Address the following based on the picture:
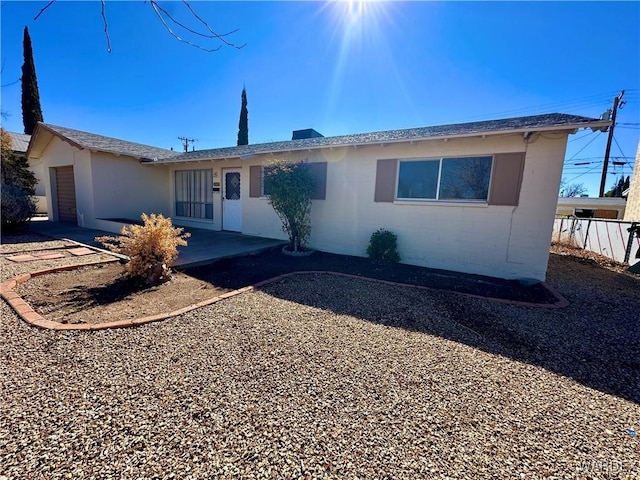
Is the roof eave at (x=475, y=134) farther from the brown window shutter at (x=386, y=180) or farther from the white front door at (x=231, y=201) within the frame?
the white front door at (x=231, y=201)

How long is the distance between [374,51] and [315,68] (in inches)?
70.5

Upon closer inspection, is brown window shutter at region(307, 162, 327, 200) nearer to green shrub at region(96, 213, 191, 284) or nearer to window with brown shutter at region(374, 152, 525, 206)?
window with brown shutter at region(374, 152, 525, 206)

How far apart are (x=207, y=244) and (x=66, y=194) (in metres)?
8.74

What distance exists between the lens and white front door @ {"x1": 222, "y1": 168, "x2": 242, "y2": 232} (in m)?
10.0

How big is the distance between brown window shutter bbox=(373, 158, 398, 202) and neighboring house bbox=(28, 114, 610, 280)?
2 centimetres

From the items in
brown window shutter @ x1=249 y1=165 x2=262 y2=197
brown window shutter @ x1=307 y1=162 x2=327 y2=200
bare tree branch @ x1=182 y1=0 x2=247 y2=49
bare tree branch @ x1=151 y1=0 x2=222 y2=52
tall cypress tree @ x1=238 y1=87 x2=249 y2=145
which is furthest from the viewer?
tall cypress tree @ x1=238 y1=87 x2=249 y2=145

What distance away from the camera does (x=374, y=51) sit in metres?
6.10

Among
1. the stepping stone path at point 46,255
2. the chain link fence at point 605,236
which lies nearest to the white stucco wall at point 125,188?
the stepping stone path at point 46,255

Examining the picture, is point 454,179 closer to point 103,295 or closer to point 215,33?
point 215,33

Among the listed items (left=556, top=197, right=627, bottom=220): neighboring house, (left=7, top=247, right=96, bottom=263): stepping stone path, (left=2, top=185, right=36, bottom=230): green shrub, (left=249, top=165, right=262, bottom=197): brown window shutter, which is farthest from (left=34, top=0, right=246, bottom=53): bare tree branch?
(left=556, top=197, right=627, bottom=220): neighboring house

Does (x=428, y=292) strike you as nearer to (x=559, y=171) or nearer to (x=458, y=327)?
(x=458, y=327)

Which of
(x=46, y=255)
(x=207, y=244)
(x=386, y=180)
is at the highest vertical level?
(x=386, y=180)

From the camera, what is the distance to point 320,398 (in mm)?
2125

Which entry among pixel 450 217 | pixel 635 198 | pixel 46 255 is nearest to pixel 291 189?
pixel 450 217
